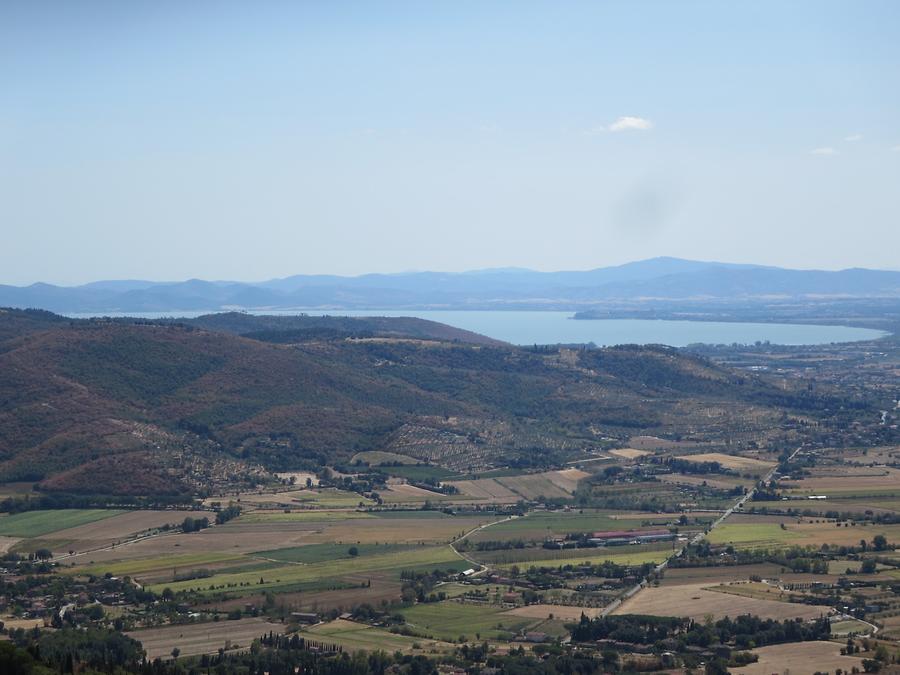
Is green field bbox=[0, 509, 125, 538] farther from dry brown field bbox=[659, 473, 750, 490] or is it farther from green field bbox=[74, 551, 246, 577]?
dry brown field bbox=[659, 473, 750, 490]

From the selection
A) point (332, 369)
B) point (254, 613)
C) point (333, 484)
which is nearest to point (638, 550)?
point (254, 613)

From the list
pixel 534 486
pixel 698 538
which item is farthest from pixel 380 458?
pixel 698 538

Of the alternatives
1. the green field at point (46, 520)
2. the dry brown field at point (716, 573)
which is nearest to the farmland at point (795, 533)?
the dry brown field at point (716, 573)

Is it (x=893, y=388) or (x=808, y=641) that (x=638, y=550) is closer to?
(x=808, y=641)

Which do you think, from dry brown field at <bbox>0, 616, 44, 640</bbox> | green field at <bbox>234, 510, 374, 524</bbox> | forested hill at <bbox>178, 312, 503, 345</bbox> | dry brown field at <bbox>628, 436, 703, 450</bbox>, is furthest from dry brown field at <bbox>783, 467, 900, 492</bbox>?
forested hill at <bbox>178, 312, 503, 345</bbox>

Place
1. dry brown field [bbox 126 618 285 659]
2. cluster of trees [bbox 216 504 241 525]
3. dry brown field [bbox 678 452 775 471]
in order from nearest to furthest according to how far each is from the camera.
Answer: dry brown field [bbox 126 618 285 659]
cluster of trees [bbox 216 504 241 525]
dry brown field [bbox 678 452 775 471]
